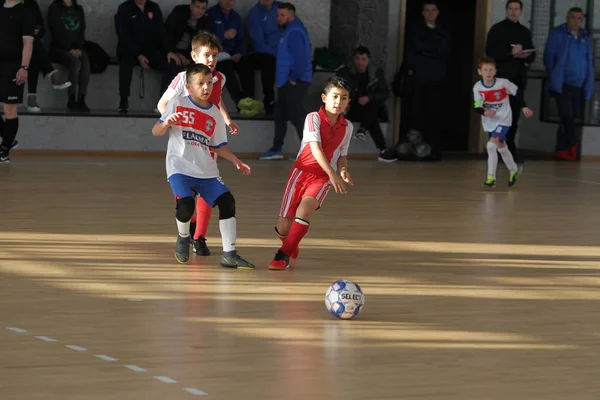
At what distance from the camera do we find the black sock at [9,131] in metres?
11.9

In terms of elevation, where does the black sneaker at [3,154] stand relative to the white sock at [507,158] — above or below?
below

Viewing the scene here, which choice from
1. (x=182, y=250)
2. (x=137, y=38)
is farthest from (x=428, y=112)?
(x=182, y=250)

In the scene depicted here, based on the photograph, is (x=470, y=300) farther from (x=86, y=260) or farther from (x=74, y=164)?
(x=74, y=164)

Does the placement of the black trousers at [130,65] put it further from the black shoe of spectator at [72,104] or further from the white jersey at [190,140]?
the white jersey at [190,140]

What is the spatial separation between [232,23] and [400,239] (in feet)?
23.5

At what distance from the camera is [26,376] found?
14.3 feet

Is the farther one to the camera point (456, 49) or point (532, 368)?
point (456, 49)

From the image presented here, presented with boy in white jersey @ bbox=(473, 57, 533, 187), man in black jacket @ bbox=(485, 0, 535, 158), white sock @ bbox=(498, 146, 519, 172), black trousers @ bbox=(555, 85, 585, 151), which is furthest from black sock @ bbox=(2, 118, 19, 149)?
black trousers @ bbox=(555, 85, 585, 151)

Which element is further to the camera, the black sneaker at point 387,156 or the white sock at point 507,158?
the black sneaker at point 387,156

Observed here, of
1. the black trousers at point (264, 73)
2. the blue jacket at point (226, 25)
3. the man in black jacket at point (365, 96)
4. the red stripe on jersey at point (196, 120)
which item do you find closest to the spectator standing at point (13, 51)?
the blue jacket at point (226, 25)

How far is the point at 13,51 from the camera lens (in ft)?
38.8

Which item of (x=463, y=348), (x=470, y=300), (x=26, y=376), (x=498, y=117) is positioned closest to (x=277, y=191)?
(x=498, y=117)

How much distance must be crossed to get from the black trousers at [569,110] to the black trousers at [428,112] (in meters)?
1.74

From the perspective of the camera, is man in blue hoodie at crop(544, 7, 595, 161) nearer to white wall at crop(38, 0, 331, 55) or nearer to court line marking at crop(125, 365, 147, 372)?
white wall at crop(38, 0, 331, 55)
